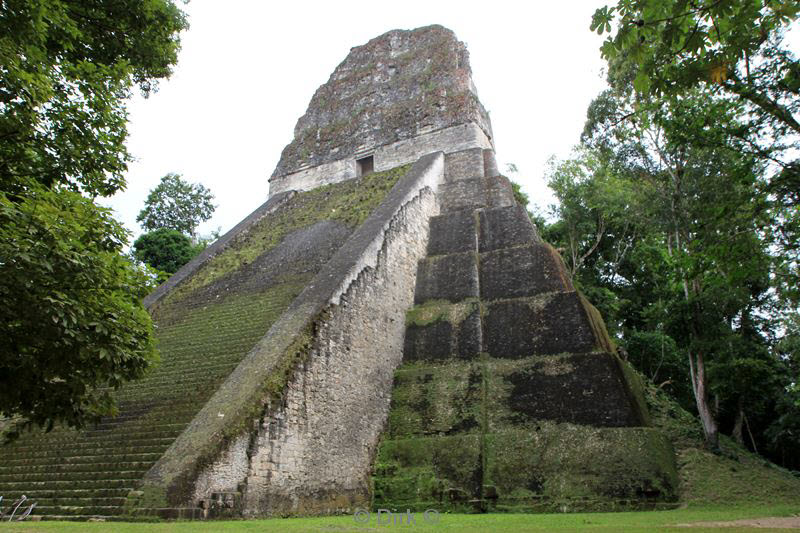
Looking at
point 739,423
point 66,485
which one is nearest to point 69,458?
point 66,485

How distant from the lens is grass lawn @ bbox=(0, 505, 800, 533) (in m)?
5.04

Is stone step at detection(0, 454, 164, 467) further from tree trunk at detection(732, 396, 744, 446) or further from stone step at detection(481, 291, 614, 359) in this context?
tree trunk at detection(732, 396, 744, 446)

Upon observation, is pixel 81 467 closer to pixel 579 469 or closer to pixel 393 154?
pixel 579 469

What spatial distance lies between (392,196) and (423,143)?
4.86 m

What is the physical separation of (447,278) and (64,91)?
782cm

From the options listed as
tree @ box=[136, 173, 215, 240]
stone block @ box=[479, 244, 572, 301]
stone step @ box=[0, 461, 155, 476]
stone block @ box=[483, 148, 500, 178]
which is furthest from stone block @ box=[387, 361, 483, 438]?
tree @ box=[136, 173, 215, 240]

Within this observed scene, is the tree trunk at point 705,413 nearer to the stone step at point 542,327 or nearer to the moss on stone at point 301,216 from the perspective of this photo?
the stone step at point 542,327

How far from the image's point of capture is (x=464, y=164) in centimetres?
1561

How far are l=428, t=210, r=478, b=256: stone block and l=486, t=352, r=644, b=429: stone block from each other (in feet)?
11.7

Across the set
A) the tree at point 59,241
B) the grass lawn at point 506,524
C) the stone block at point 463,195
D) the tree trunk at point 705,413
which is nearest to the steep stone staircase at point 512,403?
the grass lawn at point 506,524

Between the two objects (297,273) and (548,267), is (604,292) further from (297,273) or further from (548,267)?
(297,273)

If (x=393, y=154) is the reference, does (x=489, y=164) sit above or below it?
below

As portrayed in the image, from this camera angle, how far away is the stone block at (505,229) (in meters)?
12.0

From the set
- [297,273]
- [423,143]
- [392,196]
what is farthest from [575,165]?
[297,273]
